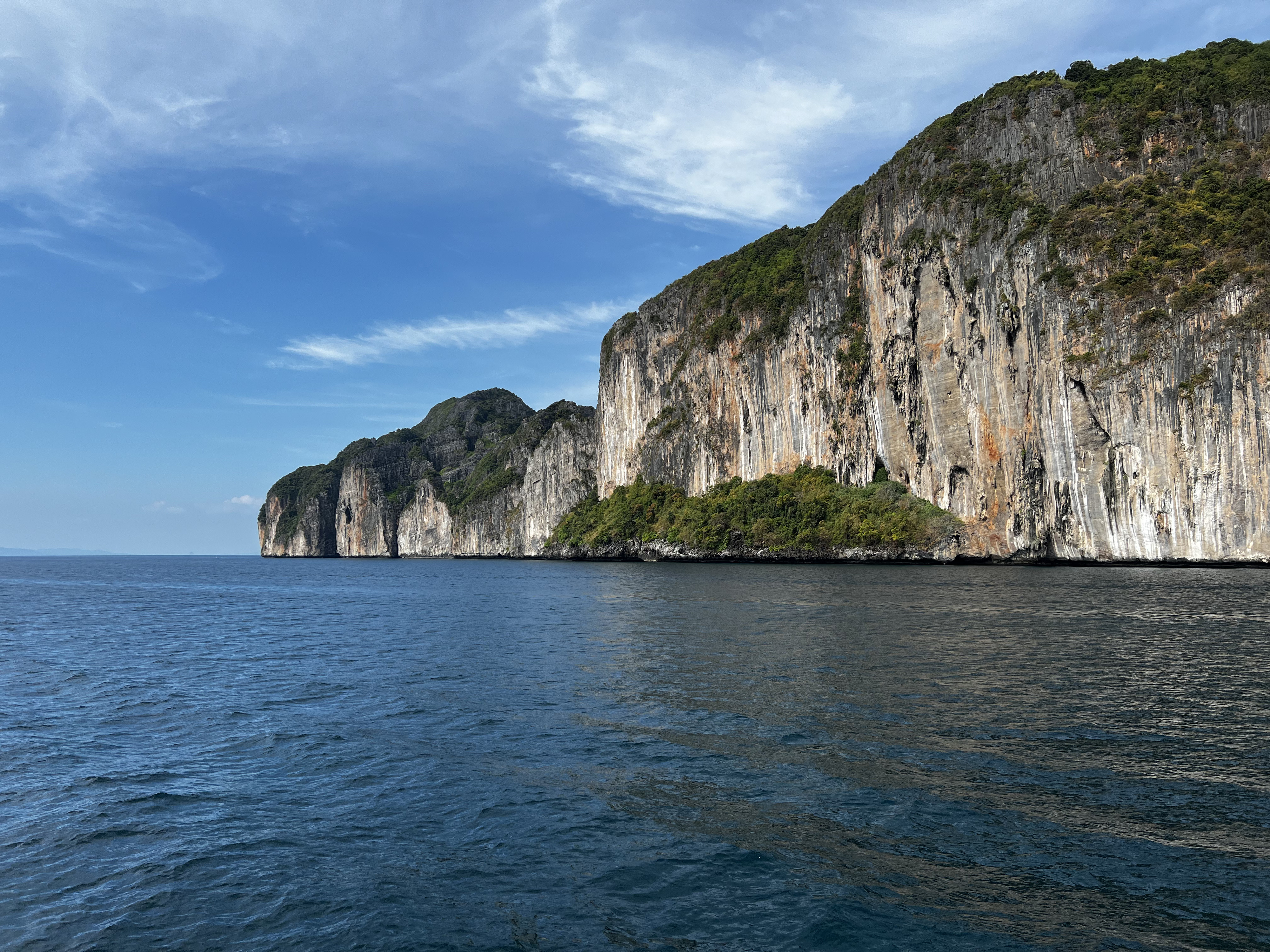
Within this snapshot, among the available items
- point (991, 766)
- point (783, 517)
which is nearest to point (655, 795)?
point (991, 766)

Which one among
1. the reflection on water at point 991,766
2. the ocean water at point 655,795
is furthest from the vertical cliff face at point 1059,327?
the ocean water at point 655,795

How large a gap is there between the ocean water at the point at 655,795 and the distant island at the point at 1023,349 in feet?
134

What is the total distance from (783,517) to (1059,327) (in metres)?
40.9

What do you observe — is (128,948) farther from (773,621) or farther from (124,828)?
(773,621)

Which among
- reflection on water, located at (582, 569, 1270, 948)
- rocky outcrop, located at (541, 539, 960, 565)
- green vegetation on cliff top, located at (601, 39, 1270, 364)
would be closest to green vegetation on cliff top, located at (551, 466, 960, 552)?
rocky outcrop, located at (541, 539, 960, 565)

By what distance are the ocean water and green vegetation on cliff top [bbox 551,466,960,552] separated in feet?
188

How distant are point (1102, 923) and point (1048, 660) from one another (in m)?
16.3

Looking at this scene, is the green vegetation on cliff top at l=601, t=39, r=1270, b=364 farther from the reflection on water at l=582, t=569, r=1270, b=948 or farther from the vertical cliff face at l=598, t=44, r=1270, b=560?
the reflection on water at l=582, t=569, r=1270, b=948

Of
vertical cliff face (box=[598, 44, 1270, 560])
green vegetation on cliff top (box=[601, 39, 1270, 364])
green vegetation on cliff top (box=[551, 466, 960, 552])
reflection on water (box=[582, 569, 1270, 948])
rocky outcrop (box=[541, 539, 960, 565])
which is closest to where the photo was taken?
reflection on water (box=[582, 569, 1270, 948])

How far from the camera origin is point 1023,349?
72.3 metres

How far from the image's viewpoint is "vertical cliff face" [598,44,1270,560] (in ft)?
191

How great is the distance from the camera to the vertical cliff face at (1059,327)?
58344mm

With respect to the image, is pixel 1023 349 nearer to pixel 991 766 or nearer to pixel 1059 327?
pixel 1059 327

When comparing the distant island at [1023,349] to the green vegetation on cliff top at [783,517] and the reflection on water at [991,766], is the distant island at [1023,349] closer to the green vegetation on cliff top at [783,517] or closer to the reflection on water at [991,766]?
the green vegetation on cliff top at [783,517]
